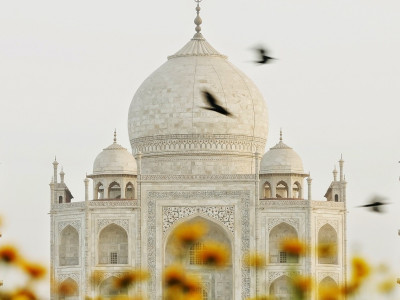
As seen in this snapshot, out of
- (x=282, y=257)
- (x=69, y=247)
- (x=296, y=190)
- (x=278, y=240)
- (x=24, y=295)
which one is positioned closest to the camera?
(x=24, y=295)

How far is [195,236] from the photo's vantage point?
4.05m

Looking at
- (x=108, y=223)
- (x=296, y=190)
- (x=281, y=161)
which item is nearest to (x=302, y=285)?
(x=108, y=223)

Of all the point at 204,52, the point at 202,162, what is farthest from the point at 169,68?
the point at 202,162

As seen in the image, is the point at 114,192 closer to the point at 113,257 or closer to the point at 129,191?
the point at 129,191

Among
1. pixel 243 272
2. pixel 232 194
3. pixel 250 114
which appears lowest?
pixel 243 272

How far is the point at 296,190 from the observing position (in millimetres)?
37844

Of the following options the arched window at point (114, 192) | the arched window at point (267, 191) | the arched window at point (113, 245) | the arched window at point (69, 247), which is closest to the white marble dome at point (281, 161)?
the arched window at point (267, 191)

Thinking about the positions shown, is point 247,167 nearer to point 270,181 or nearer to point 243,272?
point 270,181

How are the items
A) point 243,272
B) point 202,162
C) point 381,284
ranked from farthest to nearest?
point 202,162
point 243,272
point 381,284

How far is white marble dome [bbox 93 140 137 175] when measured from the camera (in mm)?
36594

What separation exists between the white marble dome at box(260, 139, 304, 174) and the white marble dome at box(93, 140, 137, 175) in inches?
167

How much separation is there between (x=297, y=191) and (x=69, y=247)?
7.69 metres

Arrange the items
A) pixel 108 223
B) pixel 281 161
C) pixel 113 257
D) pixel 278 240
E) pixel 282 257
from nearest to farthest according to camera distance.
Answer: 1. pixel 108 223
2. pixel 113 257
3. pixel 278 240
4. pixel 282 257
5. pixel 281 161

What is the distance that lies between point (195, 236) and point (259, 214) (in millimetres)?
31584
